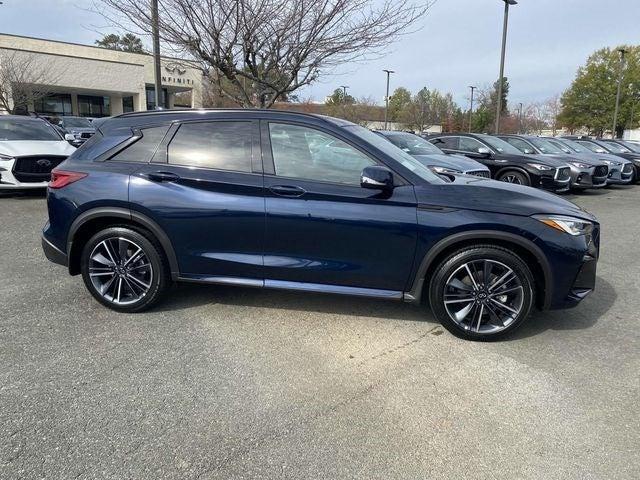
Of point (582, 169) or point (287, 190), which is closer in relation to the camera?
point (287, 190)

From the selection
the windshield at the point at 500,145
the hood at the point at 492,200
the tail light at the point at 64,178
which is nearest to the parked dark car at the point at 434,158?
the windshield at the point at 500,145

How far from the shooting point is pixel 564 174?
38.0 ft

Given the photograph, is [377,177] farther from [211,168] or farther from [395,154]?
[211,168]

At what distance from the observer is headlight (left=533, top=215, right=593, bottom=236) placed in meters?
3.52

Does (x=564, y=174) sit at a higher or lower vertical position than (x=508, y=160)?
lower

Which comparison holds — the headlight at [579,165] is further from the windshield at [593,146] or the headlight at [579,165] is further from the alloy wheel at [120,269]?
the alloy wheel at [120,269]

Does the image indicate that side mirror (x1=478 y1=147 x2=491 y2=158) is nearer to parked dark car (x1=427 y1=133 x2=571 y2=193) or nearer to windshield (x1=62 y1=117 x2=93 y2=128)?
parked dark car (x1=427 y1=133 x2=571 y2=193)

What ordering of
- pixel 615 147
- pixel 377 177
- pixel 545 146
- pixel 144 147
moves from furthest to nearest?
pixel 615 147 < pixel 545 146 < pixel 144 147 < pixel 377 177

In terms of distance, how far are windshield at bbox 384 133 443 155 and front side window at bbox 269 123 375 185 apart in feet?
20.8

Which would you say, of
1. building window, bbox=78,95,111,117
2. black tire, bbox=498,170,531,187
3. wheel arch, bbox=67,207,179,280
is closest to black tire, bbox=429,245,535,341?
wheel arch, bbox=67,207,179,280

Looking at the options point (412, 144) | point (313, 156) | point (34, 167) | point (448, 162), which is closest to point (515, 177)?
point (412, 144)

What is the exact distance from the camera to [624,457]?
2447 mm

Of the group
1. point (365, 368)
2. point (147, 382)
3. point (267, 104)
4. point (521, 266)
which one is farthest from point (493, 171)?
point (147, 382)

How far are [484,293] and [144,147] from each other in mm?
3005
